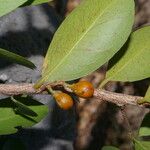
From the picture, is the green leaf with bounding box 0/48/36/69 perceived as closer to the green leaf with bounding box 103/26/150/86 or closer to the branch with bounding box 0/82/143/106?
the branch with bounding box 0/82/143/106

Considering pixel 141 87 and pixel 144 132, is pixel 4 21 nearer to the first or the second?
pixel 144 132

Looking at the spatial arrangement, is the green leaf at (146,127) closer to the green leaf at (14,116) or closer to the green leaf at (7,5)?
the green leaf at (14,116)

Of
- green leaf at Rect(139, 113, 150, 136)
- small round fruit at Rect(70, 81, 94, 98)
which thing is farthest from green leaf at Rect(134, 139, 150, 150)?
small round fruit at Rect(70, 81, 94, 98)

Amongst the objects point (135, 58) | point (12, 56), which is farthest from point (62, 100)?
point (135, 58)

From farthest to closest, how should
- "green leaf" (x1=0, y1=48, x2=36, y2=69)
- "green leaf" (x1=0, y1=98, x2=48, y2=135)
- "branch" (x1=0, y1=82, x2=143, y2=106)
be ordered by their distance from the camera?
1. "green leaf" (x1=0, y1=98, x2=48, y2=135)
2. "branch" (x1=0, y1=82, x2=143, y2=106)
3. "green leaf" (x1=0, y1=48, x2=36, y2=69)

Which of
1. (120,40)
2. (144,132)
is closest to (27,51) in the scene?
(144,132)

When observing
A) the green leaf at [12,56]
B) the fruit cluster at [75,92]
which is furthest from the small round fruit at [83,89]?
the green leaf at [12,56]
